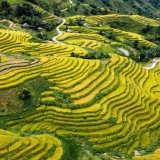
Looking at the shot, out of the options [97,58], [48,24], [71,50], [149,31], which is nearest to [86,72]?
[97,58]

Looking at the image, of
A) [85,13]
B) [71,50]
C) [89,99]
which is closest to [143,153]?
[89,99]

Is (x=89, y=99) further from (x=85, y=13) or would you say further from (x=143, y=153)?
(x=85, y=13)

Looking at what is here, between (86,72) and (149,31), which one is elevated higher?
(86,72)

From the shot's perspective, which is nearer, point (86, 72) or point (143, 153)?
point (143, 153)

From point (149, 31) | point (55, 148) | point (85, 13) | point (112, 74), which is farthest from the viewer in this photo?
point (85, 13)

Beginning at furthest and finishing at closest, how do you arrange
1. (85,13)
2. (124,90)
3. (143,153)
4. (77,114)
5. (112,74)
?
1. (85,13)
2. (112,74)
3. (124,90)
4. (77,114)
5. (143,153)

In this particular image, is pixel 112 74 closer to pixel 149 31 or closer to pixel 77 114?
pixel 77 114
